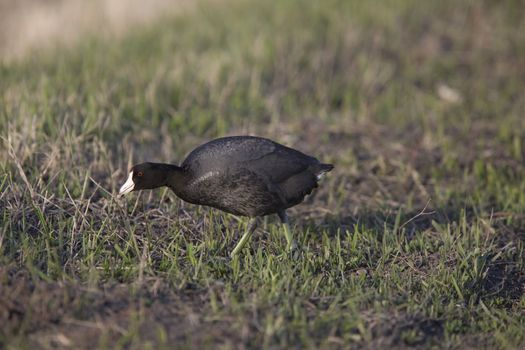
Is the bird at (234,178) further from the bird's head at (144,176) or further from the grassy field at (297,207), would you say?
the grassy field at (297,207)

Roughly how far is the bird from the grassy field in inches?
11.4

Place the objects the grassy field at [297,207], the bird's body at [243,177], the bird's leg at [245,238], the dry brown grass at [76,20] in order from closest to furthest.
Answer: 1. the grassy field at [297,207]
2. the bird's body at [243,177]
3. the bird's leg at [245,238]
4. the dry brown grass at [76,20]

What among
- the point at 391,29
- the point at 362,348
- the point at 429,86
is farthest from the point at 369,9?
the point at 362,348

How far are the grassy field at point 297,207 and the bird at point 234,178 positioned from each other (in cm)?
29

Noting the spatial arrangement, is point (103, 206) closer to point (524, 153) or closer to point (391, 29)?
point (524, 153)

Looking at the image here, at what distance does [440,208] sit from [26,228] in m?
3.20

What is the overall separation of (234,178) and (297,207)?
144 centimetres

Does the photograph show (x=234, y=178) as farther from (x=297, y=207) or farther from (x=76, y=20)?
(x=76, y=20)

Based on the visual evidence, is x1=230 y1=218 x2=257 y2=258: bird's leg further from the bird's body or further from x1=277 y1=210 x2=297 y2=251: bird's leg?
x1=277 y1=210 x2=297 y2=251: bird's leg

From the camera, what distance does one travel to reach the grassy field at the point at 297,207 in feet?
13.4

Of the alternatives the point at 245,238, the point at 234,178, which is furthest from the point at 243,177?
the point at 245,238

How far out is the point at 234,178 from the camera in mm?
4738

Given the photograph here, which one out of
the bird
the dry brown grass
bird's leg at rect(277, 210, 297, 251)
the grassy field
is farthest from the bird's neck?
the dry brown grass

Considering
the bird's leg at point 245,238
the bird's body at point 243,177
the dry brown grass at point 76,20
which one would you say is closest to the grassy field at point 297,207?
the bird's leg at point 245,238
